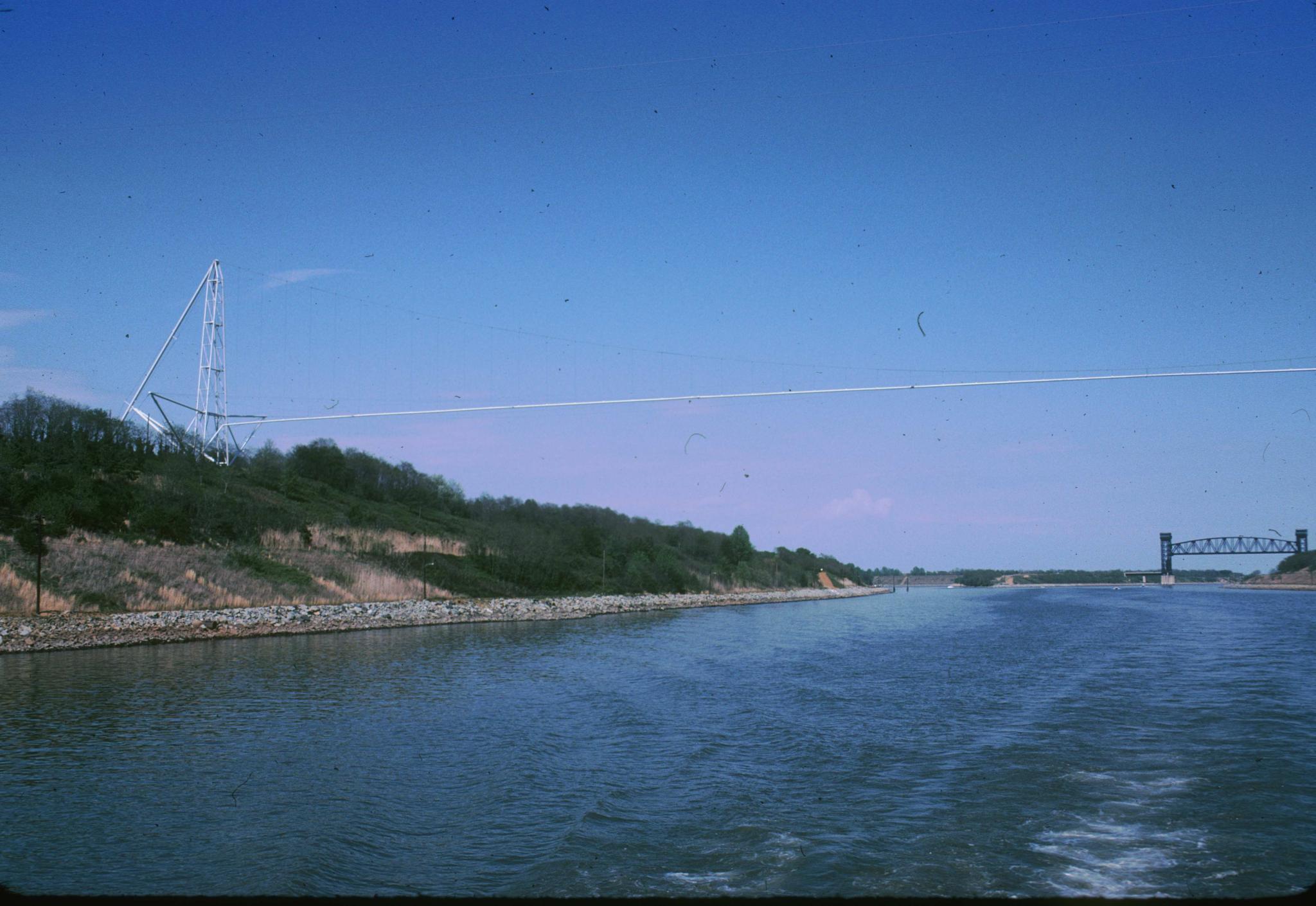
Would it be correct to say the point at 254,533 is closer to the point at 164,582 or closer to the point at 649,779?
the point at 164,582

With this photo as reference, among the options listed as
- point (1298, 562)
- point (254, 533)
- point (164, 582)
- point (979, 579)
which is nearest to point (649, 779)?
point (164, 582)

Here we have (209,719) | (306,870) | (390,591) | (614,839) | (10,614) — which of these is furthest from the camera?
(390,591)

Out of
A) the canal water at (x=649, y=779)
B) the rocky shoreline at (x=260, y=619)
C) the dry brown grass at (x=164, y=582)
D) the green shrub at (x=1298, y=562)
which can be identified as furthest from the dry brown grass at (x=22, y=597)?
the green shrub at (x=1298, y=562)

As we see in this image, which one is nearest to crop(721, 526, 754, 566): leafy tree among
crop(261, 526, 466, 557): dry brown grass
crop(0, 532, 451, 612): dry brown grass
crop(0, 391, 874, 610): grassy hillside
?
crop(0, 391, 874, 610): grassy hillside

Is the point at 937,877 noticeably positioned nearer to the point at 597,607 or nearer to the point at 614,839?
the point at 614,839

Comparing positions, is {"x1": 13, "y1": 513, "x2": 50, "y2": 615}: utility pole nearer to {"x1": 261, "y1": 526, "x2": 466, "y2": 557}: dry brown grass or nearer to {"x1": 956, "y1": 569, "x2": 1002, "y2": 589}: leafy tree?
{"x1": 261, "y1": 526, "x2": 466, "y2": 557}: dry brown grass

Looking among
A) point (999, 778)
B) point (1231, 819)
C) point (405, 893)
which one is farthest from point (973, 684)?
point (405, 893)
